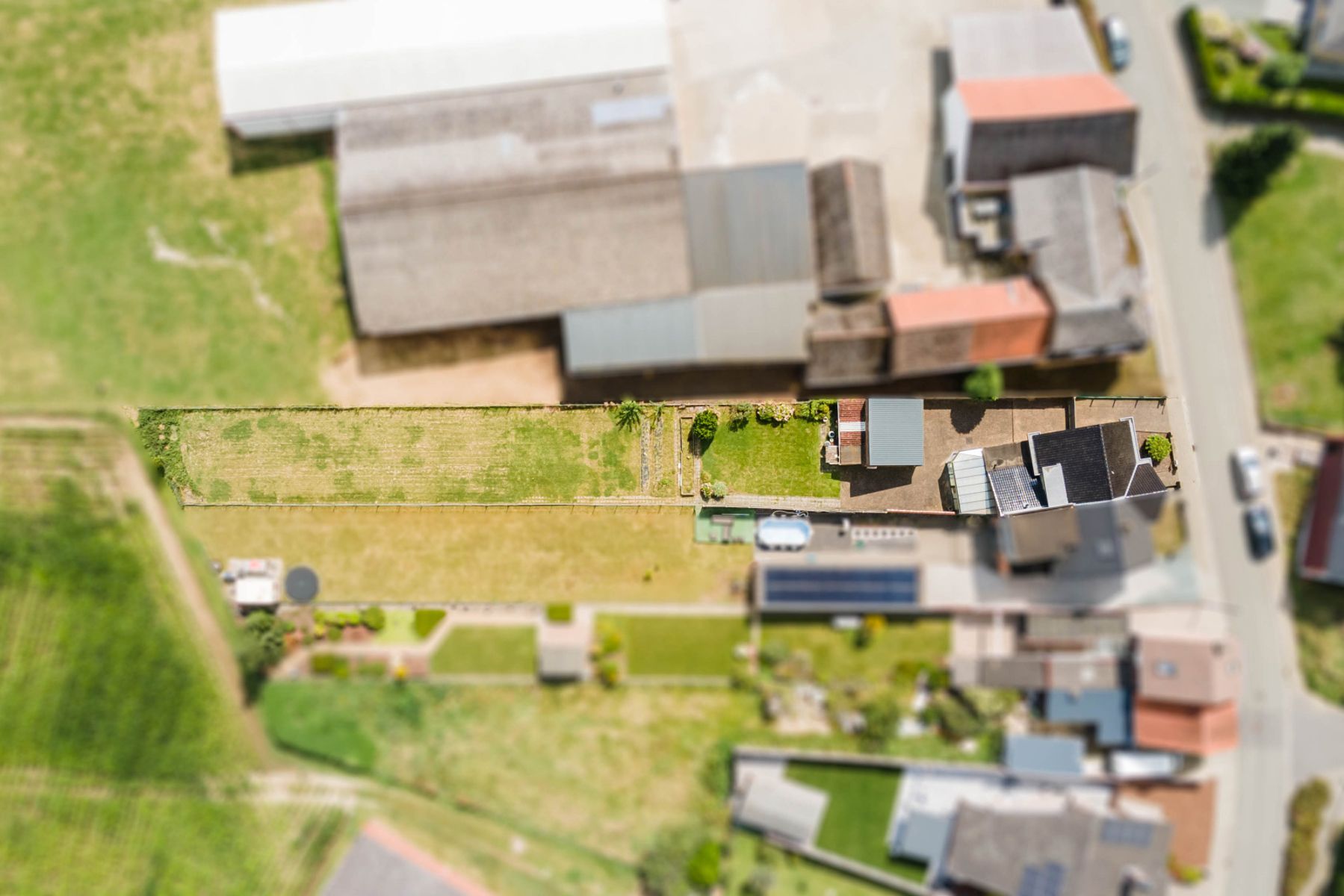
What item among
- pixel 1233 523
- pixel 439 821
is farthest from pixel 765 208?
pixel 439 821

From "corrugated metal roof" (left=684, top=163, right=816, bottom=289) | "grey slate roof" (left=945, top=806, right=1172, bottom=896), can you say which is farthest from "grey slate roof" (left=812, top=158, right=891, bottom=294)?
"grey slate roof" (left=945, top=806, right=1172, bottom=896)

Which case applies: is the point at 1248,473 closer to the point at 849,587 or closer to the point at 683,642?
the point at 849,587

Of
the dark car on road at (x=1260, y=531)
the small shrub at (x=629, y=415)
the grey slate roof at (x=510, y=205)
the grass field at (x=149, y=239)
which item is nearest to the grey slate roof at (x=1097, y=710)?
the dark car on road at (x=1260, y=531)

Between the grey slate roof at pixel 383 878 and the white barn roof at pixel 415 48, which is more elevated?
the white barn roof at pixel 415 48

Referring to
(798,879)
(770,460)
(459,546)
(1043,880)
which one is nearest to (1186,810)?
(1043,880)

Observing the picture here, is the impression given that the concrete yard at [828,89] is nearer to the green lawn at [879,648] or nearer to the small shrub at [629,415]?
the small shrub at [629,415]
